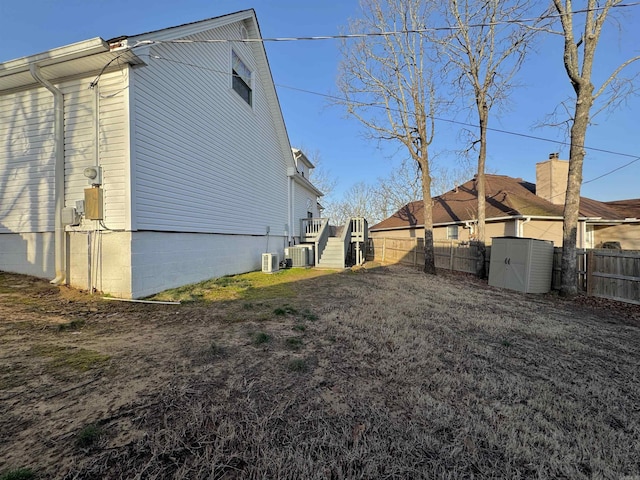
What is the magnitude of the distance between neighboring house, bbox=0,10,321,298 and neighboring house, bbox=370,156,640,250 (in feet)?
43.3

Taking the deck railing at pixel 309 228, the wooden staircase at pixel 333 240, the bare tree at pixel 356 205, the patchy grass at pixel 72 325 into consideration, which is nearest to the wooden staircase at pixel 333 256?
the wooden staircase at pixel 333 240

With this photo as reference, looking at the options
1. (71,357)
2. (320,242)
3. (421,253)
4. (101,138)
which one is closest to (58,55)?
(101,138)

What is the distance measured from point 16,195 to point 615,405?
11.2 metres

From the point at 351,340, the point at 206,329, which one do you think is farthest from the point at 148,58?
the point at 351,340

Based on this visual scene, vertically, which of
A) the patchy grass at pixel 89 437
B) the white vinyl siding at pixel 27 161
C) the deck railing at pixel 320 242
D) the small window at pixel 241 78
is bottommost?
the patchy grass at pixel 89 437

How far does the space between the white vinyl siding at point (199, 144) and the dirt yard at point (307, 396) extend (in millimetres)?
2828

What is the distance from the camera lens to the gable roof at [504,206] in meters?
14.2

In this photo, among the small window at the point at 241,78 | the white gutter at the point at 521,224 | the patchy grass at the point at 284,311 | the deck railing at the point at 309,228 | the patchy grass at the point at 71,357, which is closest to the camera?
the patchy grass at the point at 71,357

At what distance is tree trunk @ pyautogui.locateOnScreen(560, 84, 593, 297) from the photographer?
315 inches

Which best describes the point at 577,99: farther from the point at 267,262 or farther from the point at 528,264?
the point at 267,262

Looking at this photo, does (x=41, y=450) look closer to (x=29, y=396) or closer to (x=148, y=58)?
(x=29, y=396)

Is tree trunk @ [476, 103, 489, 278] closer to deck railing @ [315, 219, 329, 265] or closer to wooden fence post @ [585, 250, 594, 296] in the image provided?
wooden fence post @ [585, 250, 594, 296]

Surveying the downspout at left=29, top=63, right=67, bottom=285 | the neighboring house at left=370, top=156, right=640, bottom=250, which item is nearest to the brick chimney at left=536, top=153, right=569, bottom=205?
the neighboring house at left=370, top=156, right=640, bottom=250

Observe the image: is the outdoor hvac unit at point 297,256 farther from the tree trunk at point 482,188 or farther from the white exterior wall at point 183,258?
the tree trunk at point 482,188
